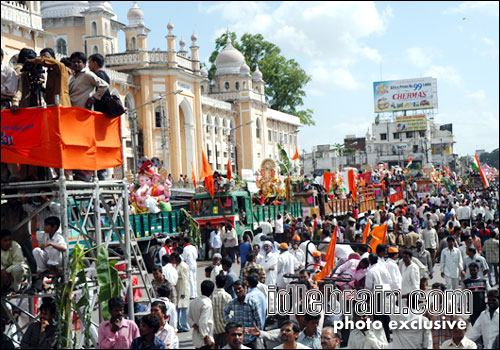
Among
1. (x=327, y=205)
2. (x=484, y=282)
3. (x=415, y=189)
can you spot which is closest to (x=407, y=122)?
(x=415, y=189)

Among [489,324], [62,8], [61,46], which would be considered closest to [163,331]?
[489,324]

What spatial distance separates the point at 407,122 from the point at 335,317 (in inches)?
3803

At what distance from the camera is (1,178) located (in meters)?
9.37

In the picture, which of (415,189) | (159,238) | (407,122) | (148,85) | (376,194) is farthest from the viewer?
(407,122)

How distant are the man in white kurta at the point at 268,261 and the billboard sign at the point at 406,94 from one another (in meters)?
91.9

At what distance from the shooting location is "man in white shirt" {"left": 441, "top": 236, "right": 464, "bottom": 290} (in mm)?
14352

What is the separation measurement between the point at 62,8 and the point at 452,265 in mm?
42494

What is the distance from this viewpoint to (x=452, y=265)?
14375 millimetres

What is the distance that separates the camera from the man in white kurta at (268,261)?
1373 centimetres

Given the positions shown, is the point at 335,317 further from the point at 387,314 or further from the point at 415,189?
the point at 415,189

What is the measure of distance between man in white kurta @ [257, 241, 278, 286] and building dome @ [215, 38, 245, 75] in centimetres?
5087

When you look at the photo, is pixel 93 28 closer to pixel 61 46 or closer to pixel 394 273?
pixel 61 46

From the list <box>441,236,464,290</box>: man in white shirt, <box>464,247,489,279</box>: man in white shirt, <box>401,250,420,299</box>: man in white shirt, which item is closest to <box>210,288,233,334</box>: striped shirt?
<box>401,250,420,299</box>: man in white shirt

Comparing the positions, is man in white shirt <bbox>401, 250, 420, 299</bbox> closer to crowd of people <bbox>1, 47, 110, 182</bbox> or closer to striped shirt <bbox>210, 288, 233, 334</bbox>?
striped shirt <bbox>210, 288, 233, 334</bbox>
